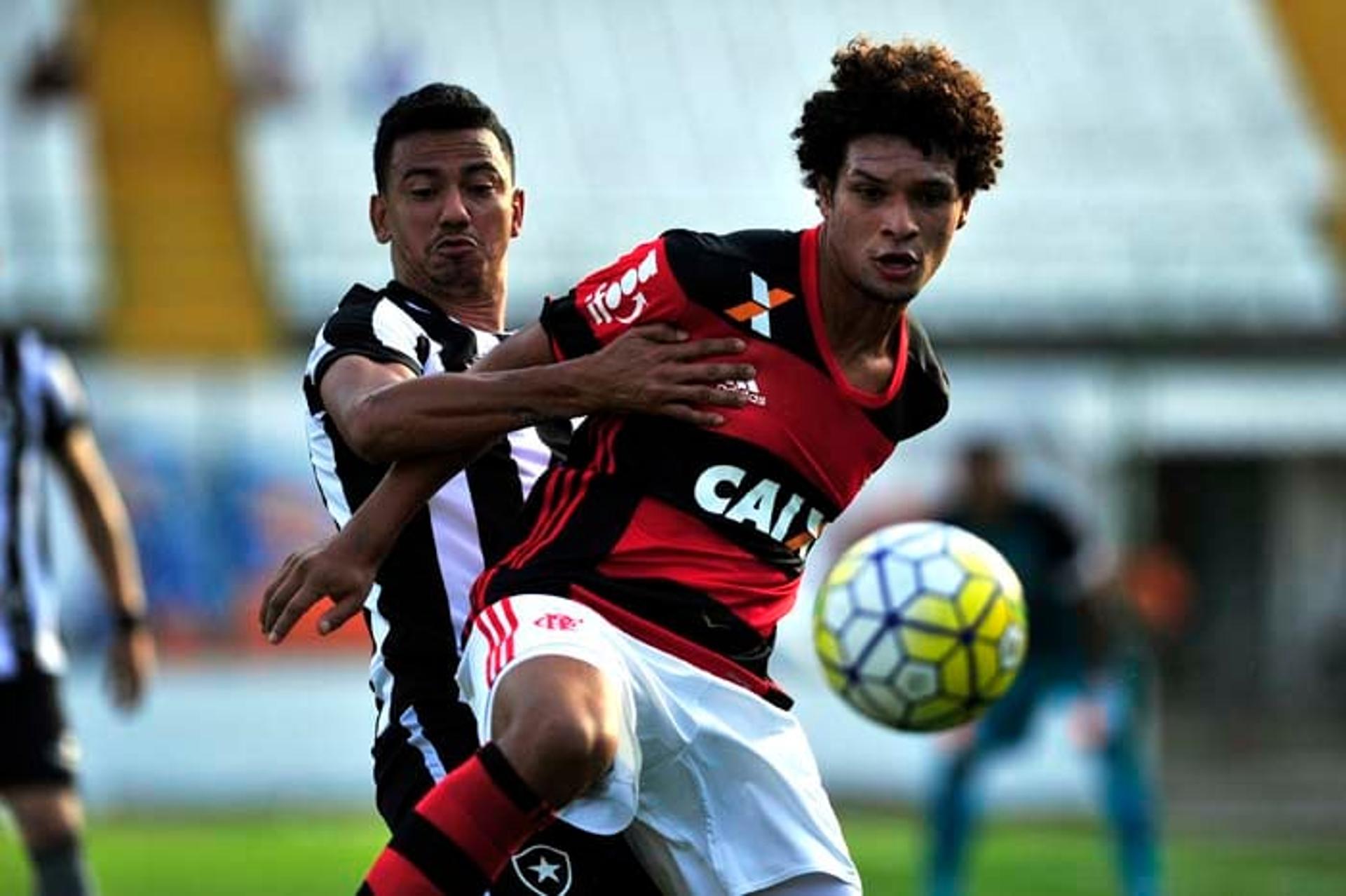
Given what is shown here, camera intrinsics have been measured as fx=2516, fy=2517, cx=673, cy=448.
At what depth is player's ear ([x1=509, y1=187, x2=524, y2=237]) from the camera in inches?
216

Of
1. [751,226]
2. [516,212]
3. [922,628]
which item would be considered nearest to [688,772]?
[516,212]

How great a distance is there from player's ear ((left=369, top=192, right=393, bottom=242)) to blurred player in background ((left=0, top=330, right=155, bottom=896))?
2.23 m

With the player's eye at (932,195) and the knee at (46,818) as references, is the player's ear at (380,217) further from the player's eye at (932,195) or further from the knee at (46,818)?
the knee at (46,818)

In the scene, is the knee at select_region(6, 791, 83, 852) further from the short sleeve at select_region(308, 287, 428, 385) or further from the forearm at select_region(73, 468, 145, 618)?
the short sleeve at select_region(308, 287, 428, 385)

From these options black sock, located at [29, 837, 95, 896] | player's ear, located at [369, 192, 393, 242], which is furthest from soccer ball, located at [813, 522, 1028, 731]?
black sock, located at [29, 837, 95, 896]

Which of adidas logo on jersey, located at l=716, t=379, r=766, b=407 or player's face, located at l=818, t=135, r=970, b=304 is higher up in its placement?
player's face, located at l=818, t=135, r=970, b=304

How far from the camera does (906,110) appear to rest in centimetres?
477

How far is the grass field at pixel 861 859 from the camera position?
462 inches

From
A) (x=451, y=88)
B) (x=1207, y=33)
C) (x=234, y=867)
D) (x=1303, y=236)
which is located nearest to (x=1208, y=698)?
(x=1303, y=236)

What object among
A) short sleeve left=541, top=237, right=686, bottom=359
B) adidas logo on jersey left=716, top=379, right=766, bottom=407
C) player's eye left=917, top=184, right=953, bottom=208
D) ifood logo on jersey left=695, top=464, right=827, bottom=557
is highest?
player's eye left=917, top=184, right=953, bottom=208

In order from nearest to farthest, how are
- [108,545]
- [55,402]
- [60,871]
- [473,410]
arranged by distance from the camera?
[473,410]
[60,871]
[55,402]
[108,545]

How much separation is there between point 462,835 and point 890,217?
1408 mm

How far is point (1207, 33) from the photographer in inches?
1087

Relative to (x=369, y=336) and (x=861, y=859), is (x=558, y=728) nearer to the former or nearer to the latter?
(x=369, y=336)
